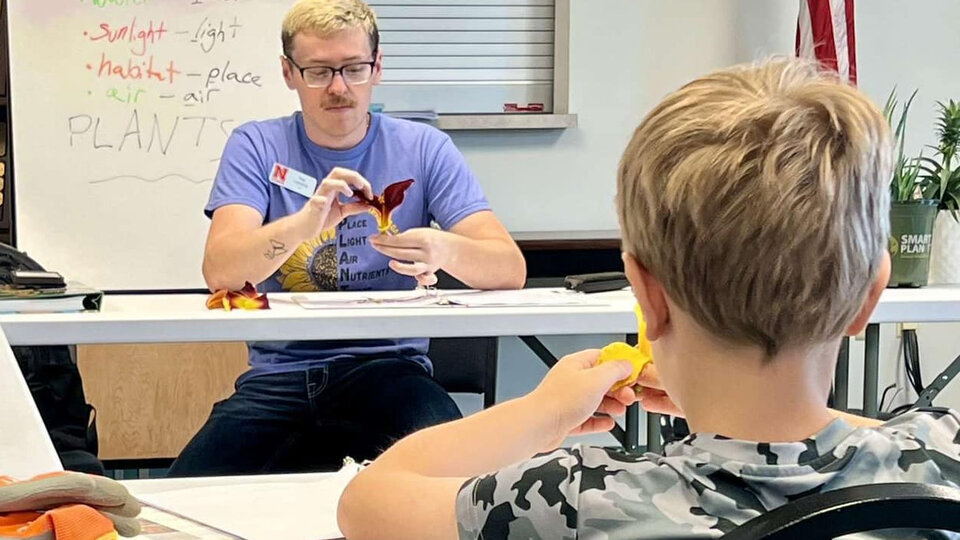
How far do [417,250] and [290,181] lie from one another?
0.39 meters

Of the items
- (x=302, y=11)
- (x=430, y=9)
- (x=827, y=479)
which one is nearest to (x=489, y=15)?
(x=430, y=9)

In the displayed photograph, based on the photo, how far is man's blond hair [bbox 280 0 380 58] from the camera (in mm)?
2307

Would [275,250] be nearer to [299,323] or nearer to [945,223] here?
[299,323]

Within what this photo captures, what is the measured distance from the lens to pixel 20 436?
3.81ft

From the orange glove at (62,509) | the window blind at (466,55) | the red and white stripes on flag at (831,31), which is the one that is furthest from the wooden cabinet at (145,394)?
the orange glove at (62,509)

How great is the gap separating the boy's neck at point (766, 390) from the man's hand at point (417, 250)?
135 centimetres

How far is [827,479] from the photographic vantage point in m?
0.71

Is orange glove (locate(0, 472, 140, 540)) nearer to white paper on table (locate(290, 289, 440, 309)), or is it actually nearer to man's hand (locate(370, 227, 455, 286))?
white paper on table (locate(290, 289, 440, 309))

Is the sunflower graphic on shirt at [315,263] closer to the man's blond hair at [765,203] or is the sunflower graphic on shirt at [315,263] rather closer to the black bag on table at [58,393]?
the black bag on table at [58,393]

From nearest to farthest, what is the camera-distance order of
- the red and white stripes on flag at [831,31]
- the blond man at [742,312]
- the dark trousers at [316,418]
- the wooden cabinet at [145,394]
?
the blond man at [742,312], the dark trousers at [316,418], the wooden cabinet at [145,394], the red and white stripes on flag at [831,31]

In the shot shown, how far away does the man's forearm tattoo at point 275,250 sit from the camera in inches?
83.5

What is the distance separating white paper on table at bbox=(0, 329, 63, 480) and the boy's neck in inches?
27.5

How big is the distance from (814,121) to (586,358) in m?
0.33

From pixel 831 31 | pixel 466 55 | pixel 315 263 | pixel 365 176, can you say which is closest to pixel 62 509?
pixel 315 263
